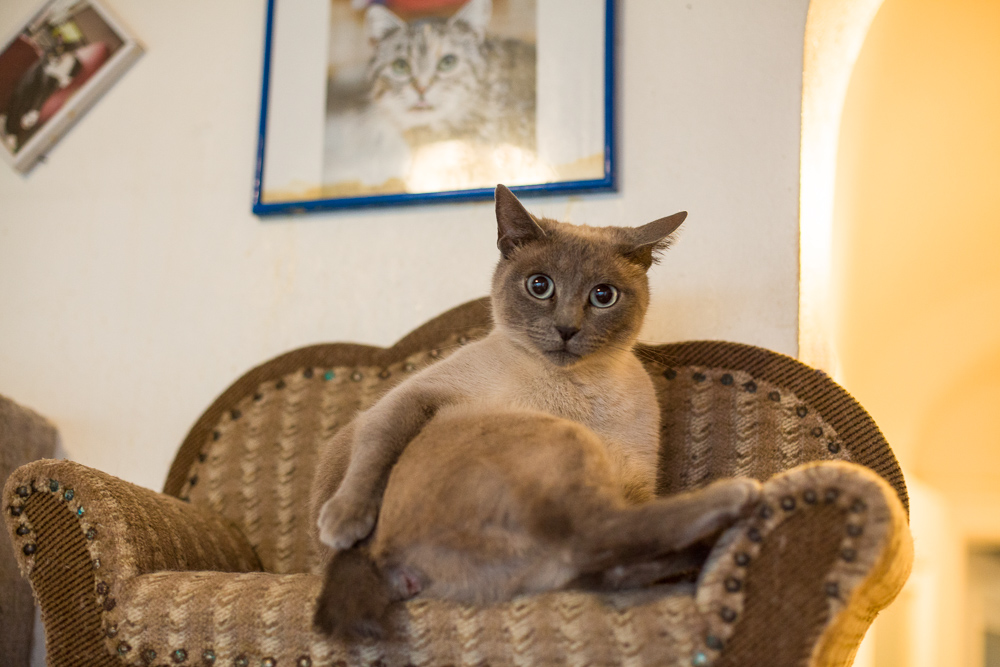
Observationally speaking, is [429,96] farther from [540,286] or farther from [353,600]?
[353,600]

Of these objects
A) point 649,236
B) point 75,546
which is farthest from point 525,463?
point 75,546

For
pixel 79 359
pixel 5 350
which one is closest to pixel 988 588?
pixel 79 359

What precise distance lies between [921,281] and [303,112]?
6.91ft

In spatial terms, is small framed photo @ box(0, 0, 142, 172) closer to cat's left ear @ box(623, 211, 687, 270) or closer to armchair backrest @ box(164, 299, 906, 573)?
armchair backrest @ box(164, 299, 906, 573)

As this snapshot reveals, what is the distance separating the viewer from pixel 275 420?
167 cm

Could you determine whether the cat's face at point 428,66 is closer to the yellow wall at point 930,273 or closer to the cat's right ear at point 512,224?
the cat's right ear at point 512,224

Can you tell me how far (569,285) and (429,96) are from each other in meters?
0.95

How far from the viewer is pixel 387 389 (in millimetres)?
1556

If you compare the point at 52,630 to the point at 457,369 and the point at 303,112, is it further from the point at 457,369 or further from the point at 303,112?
the point at 303,112

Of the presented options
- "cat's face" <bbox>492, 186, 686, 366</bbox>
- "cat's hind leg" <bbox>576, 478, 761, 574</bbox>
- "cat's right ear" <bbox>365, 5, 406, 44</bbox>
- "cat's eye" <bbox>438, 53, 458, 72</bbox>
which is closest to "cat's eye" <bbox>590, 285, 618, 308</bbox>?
"cat's face" <bbox>492, 186, 686, 366</bbox>

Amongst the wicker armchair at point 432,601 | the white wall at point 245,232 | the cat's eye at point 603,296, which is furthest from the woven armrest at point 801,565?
the white wall at point 245,232

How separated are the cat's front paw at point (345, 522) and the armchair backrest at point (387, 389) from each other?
0.55 meters

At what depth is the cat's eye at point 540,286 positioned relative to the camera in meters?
1.17

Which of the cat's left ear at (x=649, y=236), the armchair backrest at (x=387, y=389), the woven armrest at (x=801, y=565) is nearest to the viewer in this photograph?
the woven armrest at (x=801, y=565)
